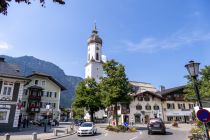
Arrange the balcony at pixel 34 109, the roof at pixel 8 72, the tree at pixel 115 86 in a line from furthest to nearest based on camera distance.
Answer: the balcony at pixel 34 109 < the tree at pixel 115 86 < the roof at pixel 8 72

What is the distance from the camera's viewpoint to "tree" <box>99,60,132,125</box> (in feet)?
109

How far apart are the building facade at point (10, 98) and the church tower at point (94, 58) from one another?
56.5m

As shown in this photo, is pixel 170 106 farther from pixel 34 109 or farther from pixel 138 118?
pixel 34 109

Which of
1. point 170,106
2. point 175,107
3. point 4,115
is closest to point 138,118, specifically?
point 170,106

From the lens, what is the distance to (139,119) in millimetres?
56531

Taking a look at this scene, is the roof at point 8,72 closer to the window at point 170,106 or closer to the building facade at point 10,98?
the building facade at point 10,98

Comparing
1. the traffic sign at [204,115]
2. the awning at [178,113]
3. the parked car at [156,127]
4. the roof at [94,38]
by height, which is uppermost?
the roof at [94,38]

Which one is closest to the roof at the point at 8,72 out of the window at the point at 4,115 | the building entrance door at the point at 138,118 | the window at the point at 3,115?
the window at the point at 4,115

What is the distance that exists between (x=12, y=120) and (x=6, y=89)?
466cm

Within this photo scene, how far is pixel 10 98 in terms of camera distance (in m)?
28.0

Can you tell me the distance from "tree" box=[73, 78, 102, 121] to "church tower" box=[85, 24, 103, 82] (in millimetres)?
33734

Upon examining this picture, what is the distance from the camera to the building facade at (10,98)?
27.1m

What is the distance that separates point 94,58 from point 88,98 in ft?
136

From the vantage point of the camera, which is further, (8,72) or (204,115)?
(8,72)
